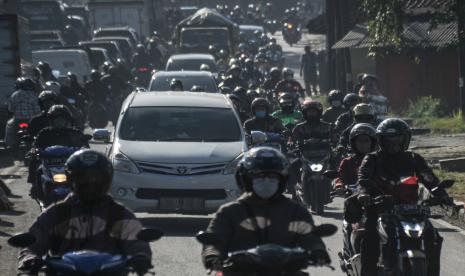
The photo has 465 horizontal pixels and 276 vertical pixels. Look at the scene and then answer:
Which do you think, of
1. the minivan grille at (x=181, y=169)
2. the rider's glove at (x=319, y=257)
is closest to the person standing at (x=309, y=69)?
the minivan grille at (x=181, y=169)

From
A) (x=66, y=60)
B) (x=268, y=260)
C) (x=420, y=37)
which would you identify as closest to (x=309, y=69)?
(x=420, y=37)

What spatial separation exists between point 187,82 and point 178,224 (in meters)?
11.5

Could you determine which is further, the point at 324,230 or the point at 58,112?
the point at 58,112

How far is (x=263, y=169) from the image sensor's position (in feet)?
27.2

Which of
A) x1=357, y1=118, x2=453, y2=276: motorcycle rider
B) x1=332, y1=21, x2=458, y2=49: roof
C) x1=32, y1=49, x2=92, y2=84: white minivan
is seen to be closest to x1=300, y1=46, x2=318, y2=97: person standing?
x1=332, y1=21, x2=458, y2=49: roof

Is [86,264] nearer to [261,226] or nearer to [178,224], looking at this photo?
[261,226]

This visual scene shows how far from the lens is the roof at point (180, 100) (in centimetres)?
1862

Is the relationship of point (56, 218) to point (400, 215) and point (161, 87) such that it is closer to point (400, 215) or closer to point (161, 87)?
point (400, 215)

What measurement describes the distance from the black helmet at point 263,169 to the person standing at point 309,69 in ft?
137

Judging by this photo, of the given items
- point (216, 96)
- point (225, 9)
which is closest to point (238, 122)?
point (216, 96)

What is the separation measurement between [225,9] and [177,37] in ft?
135

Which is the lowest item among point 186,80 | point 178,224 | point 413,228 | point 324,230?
point 178,224

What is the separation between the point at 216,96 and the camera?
1933 centimetres

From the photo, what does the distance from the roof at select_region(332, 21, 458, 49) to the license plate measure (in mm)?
20922
